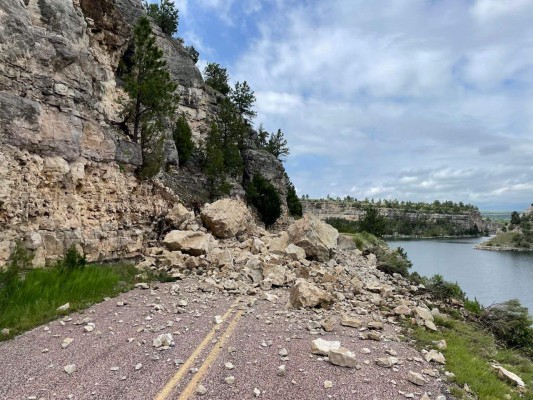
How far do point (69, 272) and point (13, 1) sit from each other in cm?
938

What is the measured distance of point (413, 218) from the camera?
6742 inches

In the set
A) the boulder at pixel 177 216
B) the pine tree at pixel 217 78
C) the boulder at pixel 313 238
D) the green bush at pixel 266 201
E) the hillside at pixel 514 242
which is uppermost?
the pine tree at pixel 217 78

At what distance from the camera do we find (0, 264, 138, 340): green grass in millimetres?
8109

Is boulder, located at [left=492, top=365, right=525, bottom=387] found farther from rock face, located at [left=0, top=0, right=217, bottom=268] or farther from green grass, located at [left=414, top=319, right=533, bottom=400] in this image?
rock face, located at [left=0, top=0, right=217, bottom=268]

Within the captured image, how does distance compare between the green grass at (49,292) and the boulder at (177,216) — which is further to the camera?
the boulder at (177,216)

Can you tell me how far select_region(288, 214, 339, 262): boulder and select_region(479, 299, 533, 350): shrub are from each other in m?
7.16

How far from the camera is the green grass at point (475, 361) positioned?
21.4 ft

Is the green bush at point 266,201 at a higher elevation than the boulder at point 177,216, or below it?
higher

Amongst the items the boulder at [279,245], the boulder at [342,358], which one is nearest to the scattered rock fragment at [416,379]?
the boulder at [342,358]

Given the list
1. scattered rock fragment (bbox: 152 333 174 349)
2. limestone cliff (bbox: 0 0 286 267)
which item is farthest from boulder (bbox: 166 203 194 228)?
scattered rock fragment (bbox: 152 333 174 349)

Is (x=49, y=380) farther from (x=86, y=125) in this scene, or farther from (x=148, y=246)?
(x=148, y=246)

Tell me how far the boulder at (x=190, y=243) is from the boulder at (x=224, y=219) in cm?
352

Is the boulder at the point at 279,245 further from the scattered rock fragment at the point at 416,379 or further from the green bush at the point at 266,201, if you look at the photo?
the green bush at the point at 266,201

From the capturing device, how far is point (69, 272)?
1116cm
